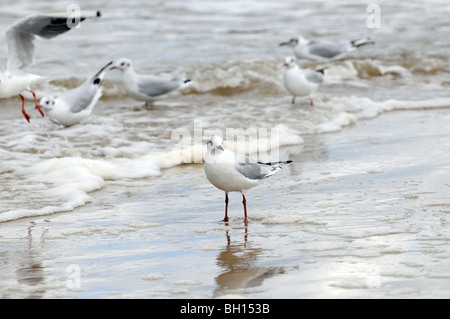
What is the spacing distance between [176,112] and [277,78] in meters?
2.99

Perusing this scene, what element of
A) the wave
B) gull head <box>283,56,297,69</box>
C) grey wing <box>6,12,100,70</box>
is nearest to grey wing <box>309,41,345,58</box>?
A: the wave

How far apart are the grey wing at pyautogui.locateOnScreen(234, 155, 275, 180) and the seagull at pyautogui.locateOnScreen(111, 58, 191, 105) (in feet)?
19.6

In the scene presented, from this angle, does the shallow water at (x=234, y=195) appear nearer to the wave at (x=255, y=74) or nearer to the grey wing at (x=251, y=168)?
the wave at (x=255, y=74)

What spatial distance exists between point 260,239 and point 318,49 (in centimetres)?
1043

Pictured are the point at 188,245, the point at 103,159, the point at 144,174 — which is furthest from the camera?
the point at 103,159

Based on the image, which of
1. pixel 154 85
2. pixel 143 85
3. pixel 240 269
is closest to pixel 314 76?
pixel 154 85

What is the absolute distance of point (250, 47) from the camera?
1576 cm

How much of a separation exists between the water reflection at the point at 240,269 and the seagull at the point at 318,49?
33.7 ft

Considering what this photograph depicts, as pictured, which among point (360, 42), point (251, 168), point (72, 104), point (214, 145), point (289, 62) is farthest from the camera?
point (360, 42)

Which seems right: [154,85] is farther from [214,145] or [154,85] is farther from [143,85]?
[214,145]

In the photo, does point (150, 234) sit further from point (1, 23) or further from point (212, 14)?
point (212, 14)

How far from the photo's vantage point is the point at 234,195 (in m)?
6.27
